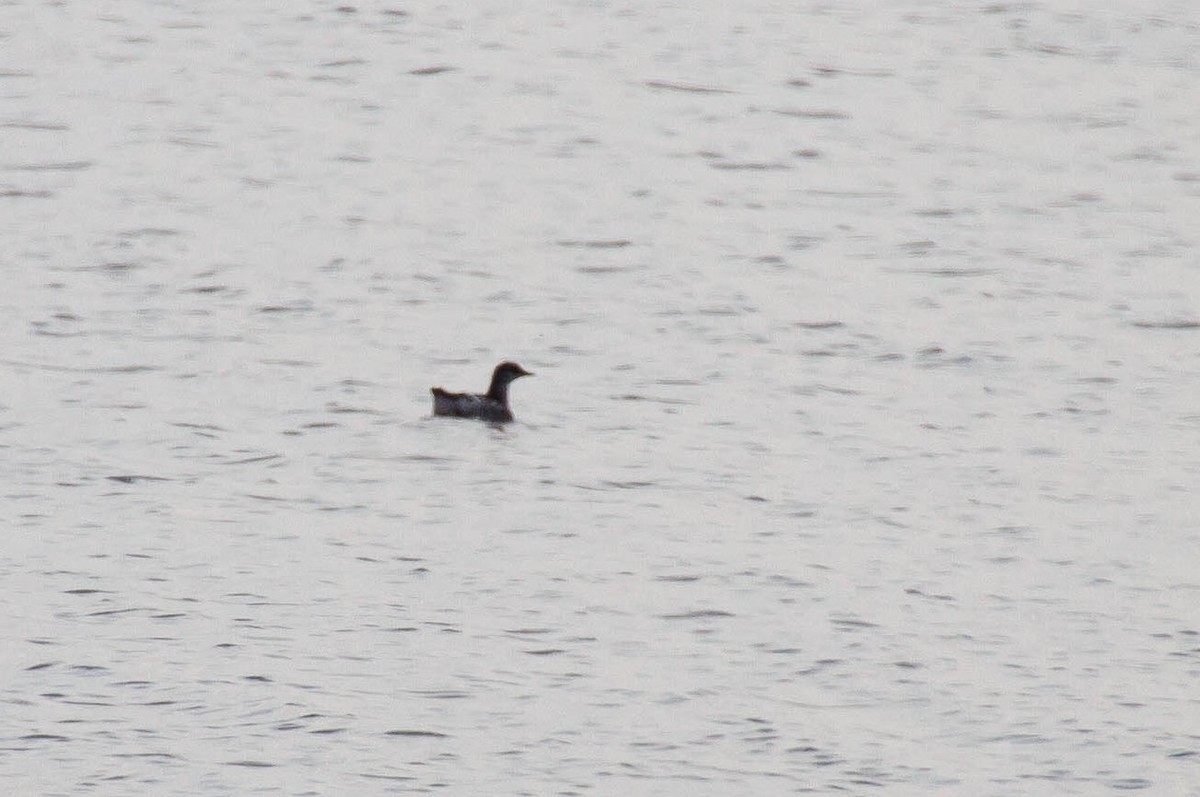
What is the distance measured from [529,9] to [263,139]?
25.2ft

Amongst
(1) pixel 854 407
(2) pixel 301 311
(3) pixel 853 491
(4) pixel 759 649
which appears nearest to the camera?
(4) pixel 759 649

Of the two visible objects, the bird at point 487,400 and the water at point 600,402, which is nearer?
the water at point 600,402

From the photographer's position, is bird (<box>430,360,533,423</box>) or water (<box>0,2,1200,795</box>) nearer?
water (<box>0,2,1200,795</box>)

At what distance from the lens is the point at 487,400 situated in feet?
55.4

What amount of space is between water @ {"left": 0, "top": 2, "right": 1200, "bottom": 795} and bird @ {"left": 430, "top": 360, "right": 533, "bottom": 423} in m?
0.23

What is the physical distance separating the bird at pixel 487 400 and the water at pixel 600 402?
0.23 metres

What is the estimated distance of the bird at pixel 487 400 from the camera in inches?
658

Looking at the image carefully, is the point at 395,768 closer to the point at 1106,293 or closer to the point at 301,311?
the point at 301,311

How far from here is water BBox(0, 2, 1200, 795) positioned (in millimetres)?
11266

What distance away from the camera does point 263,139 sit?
83.5 ft

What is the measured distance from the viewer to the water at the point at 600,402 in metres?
11.3

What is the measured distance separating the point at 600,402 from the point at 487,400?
963 mm

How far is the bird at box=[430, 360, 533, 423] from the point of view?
1672 centimetres

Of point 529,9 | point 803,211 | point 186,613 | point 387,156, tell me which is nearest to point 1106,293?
point 803,211
